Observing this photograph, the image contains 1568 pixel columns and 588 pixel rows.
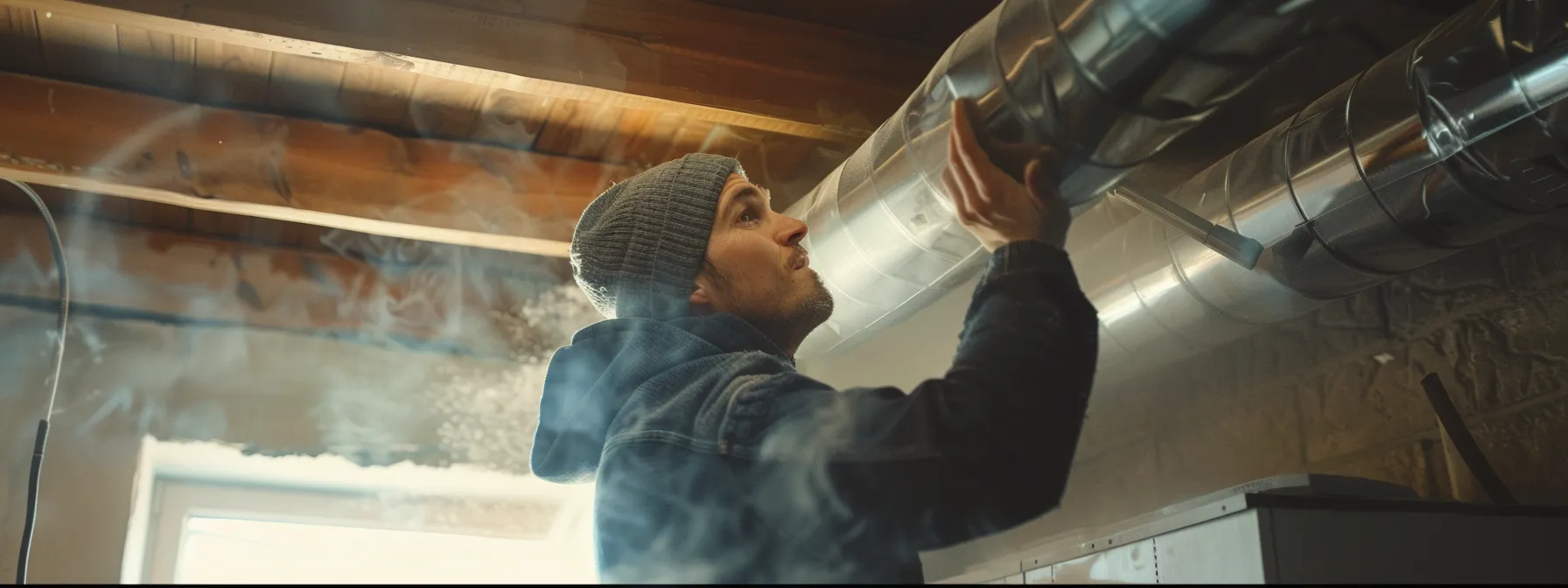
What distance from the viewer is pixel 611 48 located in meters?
1.99

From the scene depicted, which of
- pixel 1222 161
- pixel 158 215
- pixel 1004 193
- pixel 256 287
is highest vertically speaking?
pixel 158 215

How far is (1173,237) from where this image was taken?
1833 millimetres

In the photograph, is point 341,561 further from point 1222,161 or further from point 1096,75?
point 1222,161

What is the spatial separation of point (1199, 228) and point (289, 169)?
163cm

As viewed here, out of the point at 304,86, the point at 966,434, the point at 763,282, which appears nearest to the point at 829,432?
the point at 966,434

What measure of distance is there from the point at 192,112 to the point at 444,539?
5.03 ft

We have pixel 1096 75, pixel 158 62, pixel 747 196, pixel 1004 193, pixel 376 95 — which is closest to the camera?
pixel 1004 193

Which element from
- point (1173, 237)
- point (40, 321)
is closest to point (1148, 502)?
point (1173, 237)

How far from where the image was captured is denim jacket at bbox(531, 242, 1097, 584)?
1.02 metres

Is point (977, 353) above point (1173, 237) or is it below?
below

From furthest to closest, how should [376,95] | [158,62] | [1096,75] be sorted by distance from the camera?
[376,95] → [158,62] → [1096,75]

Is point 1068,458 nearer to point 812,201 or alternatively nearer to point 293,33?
point 812,201

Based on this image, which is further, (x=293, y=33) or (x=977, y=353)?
(x=293, y=33)

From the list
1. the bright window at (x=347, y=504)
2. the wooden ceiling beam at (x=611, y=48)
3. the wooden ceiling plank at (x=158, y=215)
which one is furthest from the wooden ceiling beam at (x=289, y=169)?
the bright window at (x=347, y=504)
